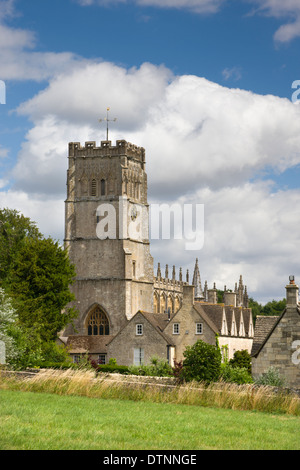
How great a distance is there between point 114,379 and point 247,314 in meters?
45.8

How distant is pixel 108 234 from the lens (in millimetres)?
77875

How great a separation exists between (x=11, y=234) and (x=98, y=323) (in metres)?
15.2

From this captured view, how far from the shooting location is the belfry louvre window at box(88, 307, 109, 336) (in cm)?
7594

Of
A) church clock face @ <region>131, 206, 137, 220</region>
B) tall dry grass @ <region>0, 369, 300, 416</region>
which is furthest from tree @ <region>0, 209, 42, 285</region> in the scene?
tall dry grass @ <region>0, 369, 300, 416</region>

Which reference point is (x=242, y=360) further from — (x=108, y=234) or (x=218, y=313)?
(x=108, y=234)

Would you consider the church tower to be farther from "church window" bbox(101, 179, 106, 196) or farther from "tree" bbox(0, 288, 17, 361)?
"tree" bbox(0, 288, 17, 361)

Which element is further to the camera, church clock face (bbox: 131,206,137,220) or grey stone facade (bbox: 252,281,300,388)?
church clock face (bbox: 131,206,137,220)

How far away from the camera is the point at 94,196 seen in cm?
7956

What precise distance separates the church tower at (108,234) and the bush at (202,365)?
45484mm

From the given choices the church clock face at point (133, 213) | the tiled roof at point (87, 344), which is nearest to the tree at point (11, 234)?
the tiled roof at point (87, 344)

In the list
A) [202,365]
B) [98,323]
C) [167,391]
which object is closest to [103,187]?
[98,323]

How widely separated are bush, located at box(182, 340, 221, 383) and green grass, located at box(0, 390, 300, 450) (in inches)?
271

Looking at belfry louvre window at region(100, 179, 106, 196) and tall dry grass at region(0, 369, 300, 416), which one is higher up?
belfry louvre window at region(100, 179, 106, 196)

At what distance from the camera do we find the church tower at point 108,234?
7644cm
